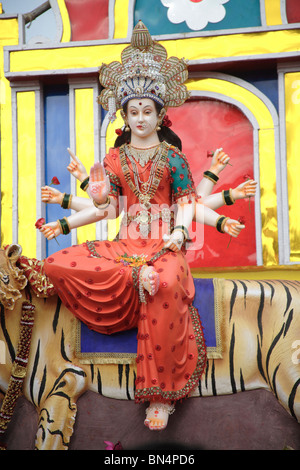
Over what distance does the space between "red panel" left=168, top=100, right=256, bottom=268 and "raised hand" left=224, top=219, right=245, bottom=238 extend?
5.28ft

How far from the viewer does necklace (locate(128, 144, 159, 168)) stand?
13.3 ft

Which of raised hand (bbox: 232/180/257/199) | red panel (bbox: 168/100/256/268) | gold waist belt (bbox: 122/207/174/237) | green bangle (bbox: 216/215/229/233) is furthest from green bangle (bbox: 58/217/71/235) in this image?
red panel (bbox: 168/100/256/268)

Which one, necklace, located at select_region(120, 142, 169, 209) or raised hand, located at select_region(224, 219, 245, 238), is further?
necklace, located at select_region(120, 142, 169, 209)

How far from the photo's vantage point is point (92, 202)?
4.04m

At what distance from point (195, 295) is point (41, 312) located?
2.79 ft

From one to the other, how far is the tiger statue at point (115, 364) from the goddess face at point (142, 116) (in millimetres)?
991

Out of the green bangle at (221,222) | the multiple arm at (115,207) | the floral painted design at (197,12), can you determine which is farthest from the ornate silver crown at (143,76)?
the floral painted design at (197,12)

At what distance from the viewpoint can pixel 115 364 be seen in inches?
147

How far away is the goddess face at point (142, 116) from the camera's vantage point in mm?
4035

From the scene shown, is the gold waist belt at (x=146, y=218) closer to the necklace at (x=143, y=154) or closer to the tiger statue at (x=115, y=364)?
the necklace at (x=143, y=154)

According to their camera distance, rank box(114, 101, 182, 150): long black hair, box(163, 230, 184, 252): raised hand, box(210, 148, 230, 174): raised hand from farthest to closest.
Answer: box(114, 101, 182, 150): long black hair, box(210, 148, 230, 174): raised hand, box(163, 230, 184, 252): raised hand

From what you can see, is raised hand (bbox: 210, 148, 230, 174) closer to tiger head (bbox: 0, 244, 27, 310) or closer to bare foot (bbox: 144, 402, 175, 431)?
tiger head (bbox: 0, 244, 27, 310)
